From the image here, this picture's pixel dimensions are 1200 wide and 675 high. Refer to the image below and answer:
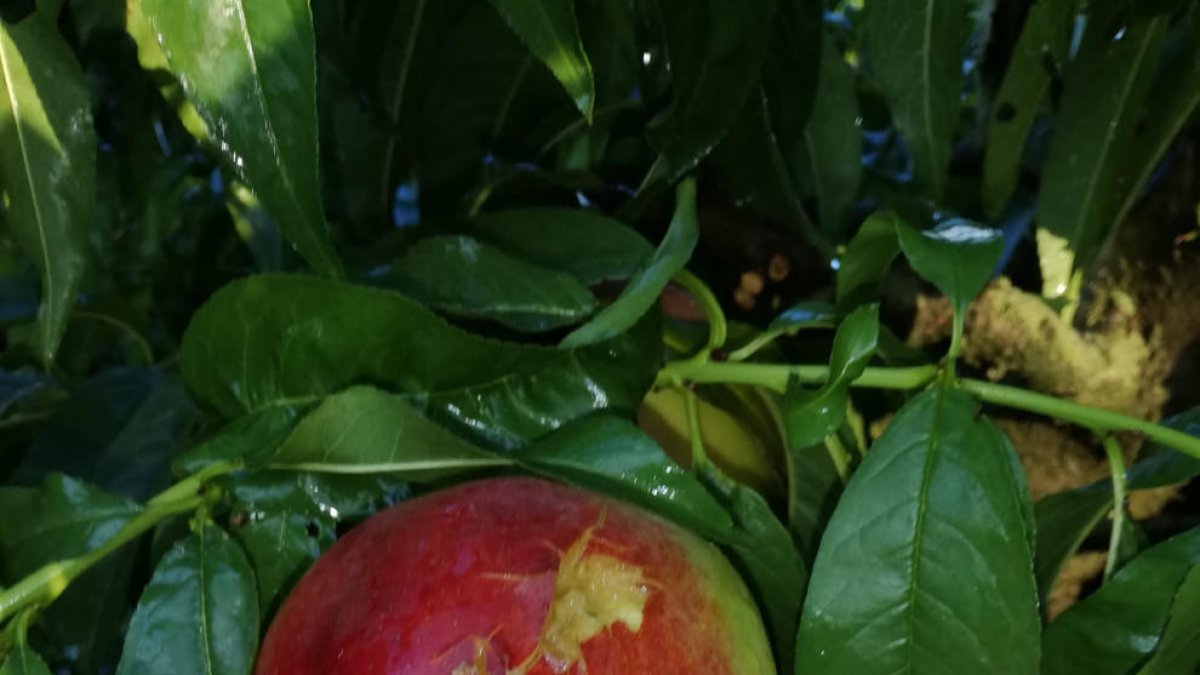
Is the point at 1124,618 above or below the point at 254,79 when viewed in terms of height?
below

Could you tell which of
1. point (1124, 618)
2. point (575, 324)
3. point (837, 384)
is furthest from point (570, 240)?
point (1124, 618)

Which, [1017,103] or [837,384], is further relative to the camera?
[1017,103]

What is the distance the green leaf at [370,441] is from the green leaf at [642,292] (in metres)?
A: 0.06

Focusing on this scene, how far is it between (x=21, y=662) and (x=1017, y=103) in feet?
1.80

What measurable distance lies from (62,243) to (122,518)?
0.39 feet

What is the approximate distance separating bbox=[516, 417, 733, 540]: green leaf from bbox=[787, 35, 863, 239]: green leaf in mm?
330

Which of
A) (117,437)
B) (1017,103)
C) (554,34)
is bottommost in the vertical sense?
(117,437)

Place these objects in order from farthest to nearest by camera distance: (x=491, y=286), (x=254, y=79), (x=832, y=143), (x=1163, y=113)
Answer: (x=832, y=143) < (x=1163, y=113) < (x=491, y=286) < (x=254, y=79)

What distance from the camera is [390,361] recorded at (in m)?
0.42

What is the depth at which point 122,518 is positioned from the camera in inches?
15.6

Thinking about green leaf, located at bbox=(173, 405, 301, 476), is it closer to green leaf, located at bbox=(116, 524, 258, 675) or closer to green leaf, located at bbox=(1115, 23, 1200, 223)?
green leaf, located at bbox=(116, 524, 258, 675)

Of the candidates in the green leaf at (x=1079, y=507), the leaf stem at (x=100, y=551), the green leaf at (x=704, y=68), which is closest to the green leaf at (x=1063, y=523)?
the green leaf at (x=1079, y=507)

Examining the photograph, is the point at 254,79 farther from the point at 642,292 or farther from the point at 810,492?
the point at 810,492

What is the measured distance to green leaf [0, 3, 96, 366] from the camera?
1.42 feet
